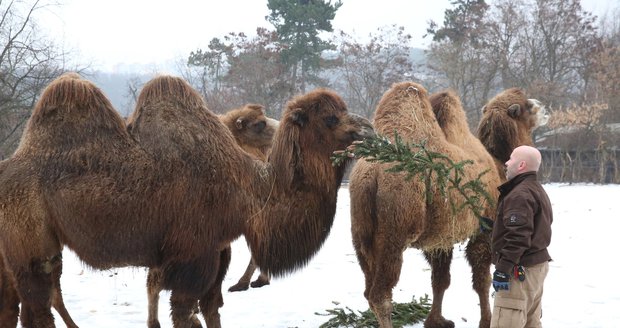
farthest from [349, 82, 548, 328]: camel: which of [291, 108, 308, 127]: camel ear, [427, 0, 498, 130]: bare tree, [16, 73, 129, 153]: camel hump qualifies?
[427, 0, 498, 130]: bare tree

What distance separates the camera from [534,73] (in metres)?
39.0

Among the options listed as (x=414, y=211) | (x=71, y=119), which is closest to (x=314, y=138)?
(x=414, y=211)

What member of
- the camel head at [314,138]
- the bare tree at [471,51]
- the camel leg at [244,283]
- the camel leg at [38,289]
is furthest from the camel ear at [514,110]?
the bare tree at [471,51]

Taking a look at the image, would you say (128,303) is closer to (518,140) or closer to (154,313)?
(154,313)

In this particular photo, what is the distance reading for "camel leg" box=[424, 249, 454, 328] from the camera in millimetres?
5590

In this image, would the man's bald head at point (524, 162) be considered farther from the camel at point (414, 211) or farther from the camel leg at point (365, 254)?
the camel leg at point (365, 254)

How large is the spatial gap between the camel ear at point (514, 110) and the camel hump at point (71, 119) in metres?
3.93

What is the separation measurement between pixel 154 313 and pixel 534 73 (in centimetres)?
3808

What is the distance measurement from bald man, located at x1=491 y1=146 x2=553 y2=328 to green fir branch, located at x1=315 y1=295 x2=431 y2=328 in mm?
1906

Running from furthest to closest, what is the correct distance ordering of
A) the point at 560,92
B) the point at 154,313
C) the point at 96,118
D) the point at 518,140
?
the point at 560,92 → the point at 518,140 → the point at 154,313 → the point at 96,118

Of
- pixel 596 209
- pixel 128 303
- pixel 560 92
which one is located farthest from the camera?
pixel 560 92

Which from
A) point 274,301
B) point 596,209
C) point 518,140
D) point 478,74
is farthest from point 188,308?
point 478,74

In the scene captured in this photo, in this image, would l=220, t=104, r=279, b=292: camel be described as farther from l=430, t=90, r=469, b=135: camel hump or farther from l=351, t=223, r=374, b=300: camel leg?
l=351, t=223, r=374, b=300: camel leg

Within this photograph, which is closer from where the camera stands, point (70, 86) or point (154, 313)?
point (70, 86)
